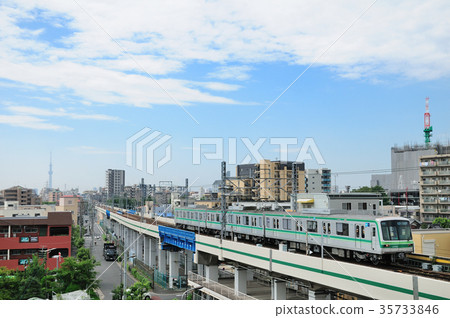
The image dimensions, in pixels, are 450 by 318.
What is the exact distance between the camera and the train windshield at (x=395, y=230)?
40.6 ft

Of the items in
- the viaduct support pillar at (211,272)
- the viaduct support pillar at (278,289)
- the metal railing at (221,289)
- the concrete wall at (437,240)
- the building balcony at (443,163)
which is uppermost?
the building balcony at (443,163)

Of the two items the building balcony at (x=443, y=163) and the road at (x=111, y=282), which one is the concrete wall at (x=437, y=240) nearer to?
the road at (x=111, y=282)

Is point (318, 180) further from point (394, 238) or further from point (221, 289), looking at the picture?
point (394, 238)

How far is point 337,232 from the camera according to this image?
14055 mm

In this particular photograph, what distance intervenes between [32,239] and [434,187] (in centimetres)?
3822

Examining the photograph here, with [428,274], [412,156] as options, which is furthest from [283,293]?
[412,156]

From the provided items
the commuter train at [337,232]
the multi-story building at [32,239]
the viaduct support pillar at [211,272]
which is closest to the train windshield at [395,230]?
the commuter train at [337,232]

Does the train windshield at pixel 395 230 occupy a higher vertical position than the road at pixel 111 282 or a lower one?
higher

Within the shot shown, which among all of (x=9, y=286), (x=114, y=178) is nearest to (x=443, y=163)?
(x=9, y=286)

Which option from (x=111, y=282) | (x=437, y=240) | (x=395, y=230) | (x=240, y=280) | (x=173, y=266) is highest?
(x=395, y=230)

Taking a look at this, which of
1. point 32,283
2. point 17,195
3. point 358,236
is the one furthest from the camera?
point 17,195

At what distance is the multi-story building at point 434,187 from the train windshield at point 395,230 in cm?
3177
